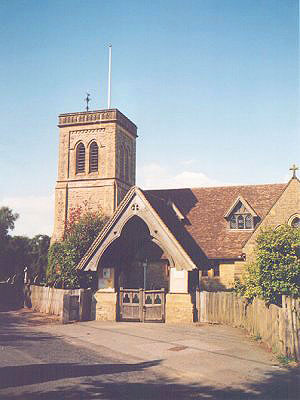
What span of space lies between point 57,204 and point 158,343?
22620 millimetres

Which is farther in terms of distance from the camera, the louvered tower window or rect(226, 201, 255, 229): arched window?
the louvered tower window

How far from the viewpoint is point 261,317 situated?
16094 mm

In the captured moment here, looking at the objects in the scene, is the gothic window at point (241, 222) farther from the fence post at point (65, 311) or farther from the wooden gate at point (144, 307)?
the fence post at point (65, 311)

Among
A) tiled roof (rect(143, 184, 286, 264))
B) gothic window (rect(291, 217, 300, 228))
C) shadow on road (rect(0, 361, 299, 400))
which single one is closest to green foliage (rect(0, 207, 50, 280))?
tiled roof (rect(143, 184, 286, 264))

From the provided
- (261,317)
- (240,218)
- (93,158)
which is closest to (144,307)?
(261,317)

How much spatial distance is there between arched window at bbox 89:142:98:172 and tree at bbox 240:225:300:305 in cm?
2151

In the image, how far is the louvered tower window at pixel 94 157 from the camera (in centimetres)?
3684

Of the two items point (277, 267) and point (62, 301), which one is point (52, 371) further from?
point (62, 301)

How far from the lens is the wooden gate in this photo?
2252 cm

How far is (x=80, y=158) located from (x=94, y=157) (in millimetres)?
1413

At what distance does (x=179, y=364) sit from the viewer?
1249 cm

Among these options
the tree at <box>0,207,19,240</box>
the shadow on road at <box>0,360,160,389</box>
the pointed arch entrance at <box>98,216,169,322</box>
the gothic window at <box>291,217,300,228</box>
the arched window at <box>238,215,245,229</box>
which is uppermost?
the tree at <box>0,207,19,240</box>

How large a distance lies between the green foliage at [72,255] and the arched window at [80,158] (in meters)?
8.73

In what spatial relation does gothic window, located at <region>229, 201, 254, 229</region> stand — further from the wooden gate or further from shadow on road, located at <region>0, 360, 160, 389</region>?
shadow on road, located at <region>0, 360, 160, 389</region>
